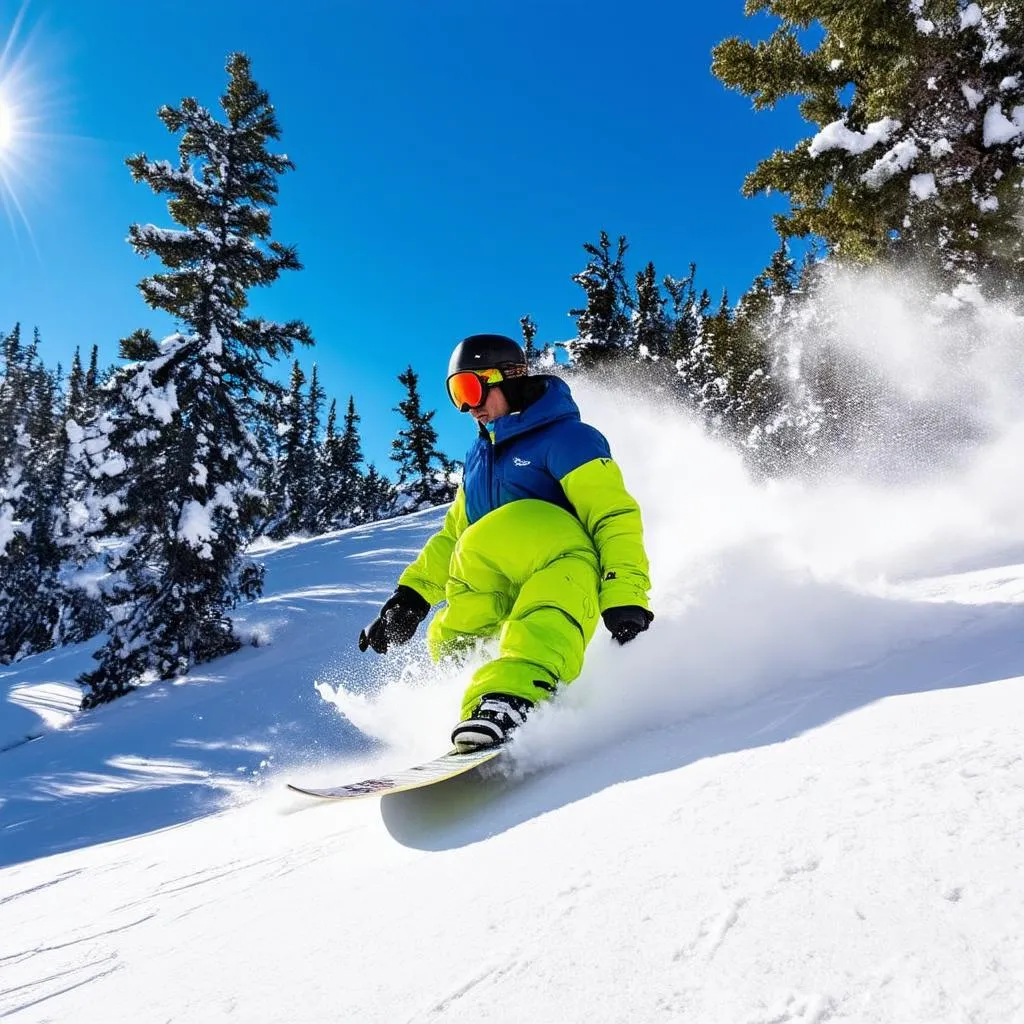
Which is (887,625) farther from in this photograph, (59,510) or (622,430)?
(59,510)

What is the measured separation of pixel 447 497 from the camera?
4066 cm

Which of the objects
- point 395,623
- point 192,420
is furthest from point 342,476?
point 395,623

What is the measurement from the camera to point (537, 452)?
12.0 feet

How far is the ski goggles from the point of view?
397 centimetres

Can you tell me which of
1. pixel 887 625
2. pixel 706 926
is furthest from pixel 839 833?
pixel 887 625

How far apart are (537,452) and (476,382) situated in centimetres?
66

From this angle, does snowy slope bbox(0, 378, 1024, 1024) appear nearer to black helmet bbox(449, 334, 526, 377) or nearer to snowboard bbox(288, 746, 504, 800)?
snowboard bbox(288, 746, 504, 800)

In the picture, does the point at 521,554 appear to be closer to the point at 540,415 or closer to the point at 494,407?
the point at 540,415

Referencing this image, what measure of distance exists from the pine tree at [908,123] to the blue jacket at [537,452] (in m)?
7.29

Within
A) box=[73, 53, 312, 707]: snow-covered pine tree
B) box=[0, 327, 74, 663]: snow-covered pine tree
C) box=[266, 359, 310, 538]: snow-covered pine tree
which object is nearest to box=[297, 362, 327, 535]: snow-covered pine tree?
box=[266, 359, 310, 538]: snow-covered pine tree

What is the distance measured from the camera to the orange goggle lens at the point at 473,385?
397 centimetres

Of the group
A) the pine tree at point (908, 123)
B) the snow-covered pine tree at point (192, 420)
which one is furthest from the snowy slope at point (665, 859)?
the snow-covered pine tree at point (192, 420)

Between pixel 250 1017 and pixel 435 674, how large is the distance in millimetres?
2529

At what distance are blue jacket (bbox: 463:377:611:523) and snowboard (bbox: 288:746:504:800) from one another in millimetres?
1615
